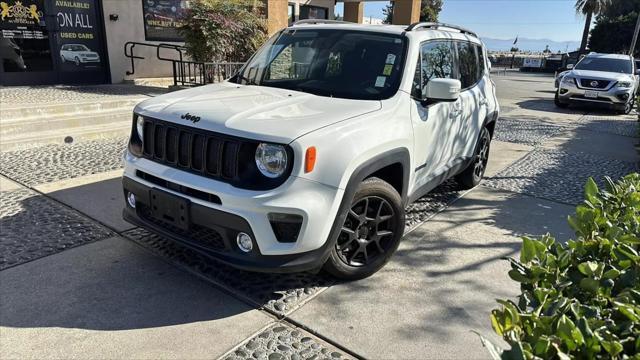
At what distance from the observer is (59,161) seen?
6.11 meters

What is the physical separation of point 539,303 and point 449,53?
11.5ft

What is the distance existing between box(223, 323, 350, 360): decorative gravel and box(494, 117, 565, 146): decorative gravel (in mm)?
7251

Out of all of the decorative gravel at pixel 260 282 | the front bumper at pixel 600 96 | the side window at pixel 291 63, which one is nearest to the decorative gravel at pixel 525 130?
the front bumper at pixel 600 96

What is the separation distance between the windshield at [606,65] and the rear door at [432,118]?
37.0 feet

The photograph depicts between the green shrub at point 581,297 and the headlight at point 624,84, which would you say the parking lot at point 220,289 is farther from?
the headlight at point 624,84

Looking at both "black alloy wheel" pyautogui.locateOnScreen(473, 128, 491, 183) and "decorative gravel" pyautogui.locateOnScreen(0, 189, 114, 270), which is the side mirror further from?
"decorative gravel" pyautogui.locateOnScreen(0, 189, 114, 270)

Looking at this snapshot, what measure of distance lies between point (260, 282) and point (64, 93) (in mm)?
7839

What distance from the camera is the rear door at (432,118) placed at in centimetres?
376

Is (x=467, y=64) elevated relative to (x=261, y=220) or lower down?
elevated

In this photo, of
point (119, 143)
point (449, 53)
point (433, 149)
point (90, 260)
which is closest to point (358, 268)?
point (433, 149)

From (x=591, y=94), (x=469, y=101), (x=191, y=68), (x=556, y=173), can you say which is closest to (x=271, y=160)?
(x=469, y=101)

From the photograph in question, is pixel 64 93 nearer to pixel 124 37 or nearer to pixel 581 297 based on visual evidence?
pixel 124 37

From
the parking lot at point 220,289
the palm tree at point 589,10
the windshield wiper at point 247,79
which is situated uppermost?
the palm tree at point 589,10

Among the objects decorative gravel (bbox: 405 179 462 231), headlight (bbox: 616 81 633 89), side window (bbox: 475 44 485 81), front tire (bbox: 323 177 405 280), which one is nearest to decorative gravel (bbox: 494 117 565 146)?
headlight (bbox: 616 81 633 89)
